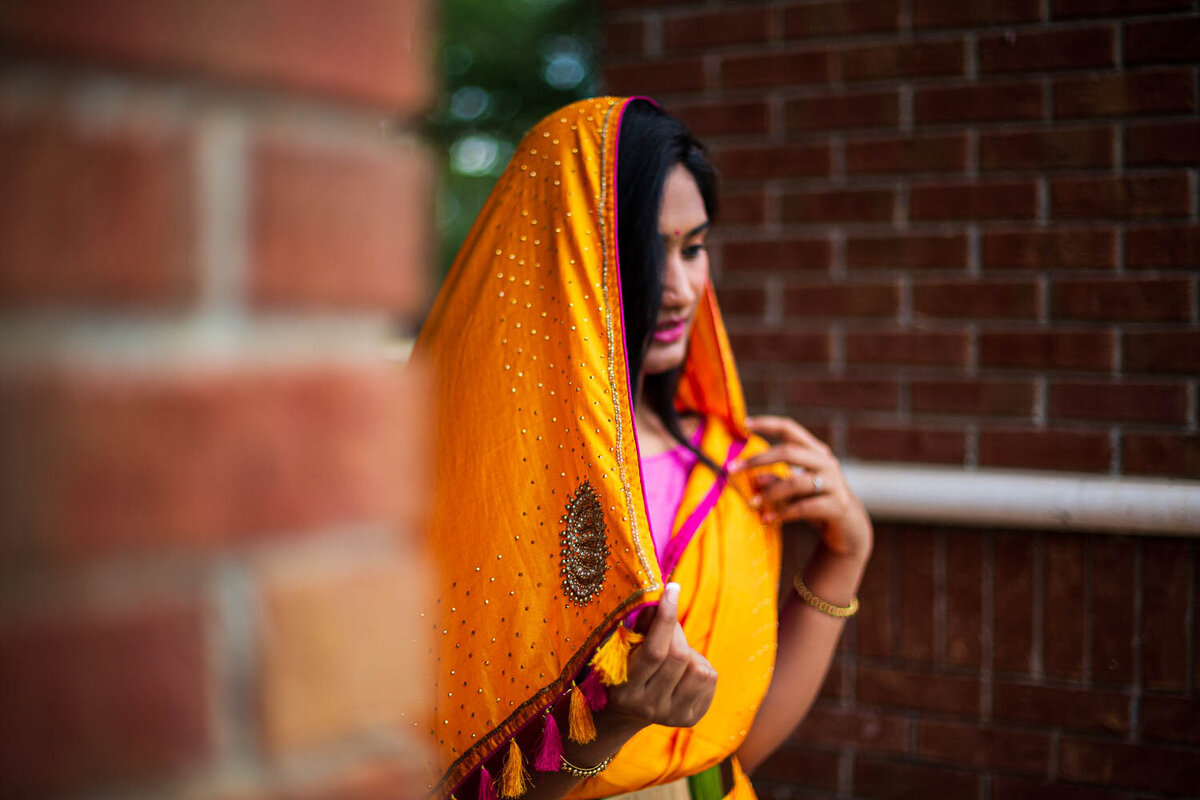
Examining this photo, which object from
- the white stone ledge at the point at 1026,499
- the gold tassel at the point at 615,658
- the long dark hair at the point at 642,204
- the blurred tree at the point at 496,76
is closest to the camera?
the gold tassel at the point at 615,658

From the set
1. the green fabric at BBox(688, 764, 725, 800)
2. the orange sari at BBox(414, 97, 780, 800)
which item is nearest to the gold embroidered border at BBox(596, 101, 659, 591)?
the orange sari at BBox(414, 97, 780, 800)

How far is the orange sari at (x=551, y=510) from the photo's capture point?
1445 mm

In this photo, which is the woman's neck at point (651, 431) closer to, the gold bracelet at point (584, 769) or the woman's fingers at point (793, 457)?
the woman's fingers at point (793, 457)

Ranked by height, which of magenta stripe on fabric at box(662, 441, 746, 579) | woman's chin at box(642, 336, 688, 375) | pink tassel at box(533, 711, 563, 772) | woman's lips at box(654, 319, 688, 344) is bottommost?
pink tassel at box(533, 711, 563, 772)

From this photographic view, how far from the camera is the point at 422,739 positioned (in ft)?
4.84

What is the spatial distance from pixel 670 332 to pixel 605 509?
438 mm

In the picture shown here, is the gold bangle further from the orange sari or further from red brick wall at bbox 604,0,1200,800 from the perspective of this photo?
red brick wall at bbox 604,0,1200,800

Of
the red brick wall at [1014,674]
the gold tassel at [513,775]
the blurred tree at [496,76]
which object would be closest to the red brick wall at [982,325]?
the red brick wall at [1014,674]

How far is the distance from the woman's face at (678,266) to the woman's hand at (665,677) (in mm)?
532

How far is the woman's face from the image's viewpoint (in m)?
1.70

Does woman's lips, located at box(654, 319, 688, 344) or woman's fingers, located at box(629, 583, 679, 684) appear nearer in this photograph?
woman's fingers, located at box(629, 583, 679, 684)

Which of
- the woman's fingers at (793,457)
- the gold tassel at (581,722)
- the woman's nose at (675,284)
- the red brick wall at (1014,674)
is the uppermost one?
the woman's nose at (675,284)

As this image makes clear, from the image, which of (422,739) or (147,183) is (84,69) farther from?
(422,739)

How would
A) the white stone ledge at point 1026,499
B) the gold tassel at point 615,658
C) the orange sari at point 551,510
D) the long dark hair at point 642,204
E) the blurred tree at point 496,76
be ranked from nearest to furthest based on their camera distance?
the gold tassel at point 615,658
the orange sari at point 551,510
the long dark hair at point 642,204
the white stone ledge at point 1026,499
the blurred tree at point 496,76
